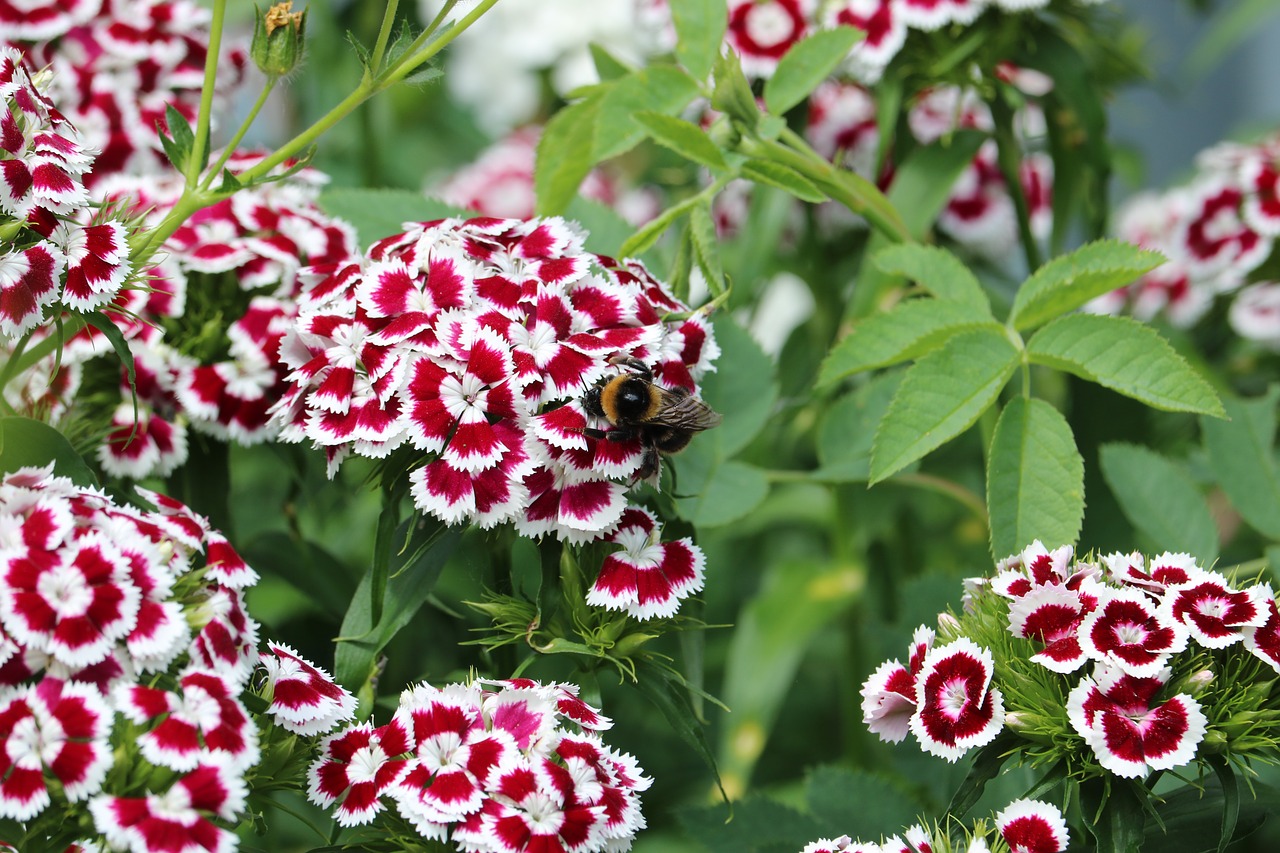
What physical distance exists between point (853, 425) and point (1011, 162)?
1.34ft

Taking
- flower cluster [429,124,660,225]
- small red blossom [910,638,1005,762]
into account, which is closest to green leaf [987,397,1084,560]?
small red blossom [910,638,1005,762]

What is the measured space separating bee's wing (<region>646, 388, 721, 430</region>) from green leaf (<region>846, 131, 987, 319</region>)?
0.55 m

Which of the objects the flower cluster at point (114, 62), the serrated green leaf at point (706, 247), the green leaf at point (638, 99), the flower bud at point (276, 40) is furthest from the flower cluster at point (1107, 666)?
the flower cluster at point (114, 62)

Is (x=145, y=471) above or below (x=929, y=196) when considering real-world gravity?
below

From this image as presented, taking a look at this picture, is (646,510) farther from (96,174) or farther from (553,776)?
(96,174)

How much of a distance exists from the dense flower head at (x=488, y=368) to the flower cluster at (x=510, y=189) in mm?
1317

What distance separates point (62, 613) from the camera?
81 cm

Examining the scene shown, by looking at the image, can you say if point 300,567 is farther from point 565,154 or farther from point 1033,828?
point 1033,828

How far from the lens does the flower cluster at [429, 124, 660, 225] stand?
244cm

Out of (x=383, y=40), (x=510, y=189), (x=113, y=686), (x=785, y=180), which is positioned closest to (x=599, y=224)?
(x=785, y=180)

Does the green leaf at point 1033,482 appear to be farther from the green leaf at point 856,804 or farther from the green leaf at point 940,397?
the green leaf at point 856,804

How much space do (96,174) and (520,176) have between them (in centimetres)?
127

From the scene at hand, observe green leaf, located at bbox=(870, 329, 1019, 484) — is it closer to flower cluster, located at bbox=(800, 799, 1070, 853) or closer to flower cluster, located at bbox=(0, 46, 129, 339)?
flower cluster, located at bbox=(800, 799, 1070, 853)

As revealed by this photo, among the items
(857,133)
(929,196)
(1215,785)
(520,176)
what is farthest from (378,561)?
(520,176)
